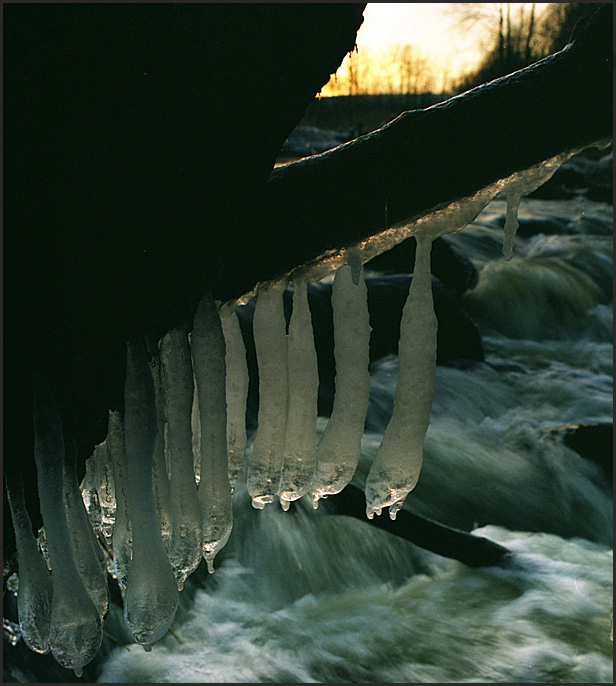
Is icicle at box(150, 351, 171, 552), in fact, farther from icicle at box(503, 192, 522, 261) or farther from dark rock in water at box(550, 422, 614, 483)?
dark rock in water at box(550, 422, 614, 483)

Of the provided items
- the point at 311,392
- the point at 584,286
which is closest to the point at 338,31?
the point at 311,392

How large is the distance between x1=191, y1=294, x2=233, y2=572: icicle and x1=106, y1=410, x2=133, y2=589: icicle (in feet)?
0.64

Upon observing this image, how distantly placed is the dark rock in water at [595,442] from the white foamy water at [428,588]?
115 millimetres

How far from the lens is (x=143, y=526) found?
1.42m

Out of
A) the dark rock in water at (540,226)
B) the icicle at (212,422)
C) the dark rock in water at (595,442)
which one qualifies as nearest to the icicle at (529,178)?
the icicle at (212,422)

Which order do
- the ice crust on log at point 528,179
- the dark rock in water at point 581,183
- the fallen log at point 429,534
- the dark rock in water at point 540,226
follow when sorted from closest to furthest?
the ice crust on log at point 528,179 → the fallen log at point 429,534 → the dark rock in water at point 540,226 → the dark rock in water at point 581,183

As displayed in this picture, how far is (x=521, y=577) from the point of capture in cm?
428

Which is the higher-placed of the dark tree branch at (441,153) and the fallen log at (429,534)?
the dark tree branch at (441,153)

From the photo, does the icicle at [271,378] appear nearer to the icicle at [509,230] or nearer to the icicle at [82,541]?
the icicle at [82,541]

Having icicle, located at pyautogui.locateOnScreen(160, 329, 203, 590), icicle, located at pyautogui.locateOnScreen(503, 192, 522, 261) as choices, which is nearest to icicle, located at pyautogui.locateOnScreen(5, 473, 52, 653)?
icicle, located at pyautogui.locateOnScreen(160, 329, 203, 590)

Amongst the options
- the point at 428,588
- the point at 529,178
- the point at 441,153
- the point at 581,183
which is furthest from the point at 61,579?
the point at 581,183

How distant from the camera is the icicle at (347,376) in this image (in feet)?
5.69

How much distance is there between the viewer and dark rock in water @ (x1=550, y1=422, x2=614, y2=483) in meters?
5.69

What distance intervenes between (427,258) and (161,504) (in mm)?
921
